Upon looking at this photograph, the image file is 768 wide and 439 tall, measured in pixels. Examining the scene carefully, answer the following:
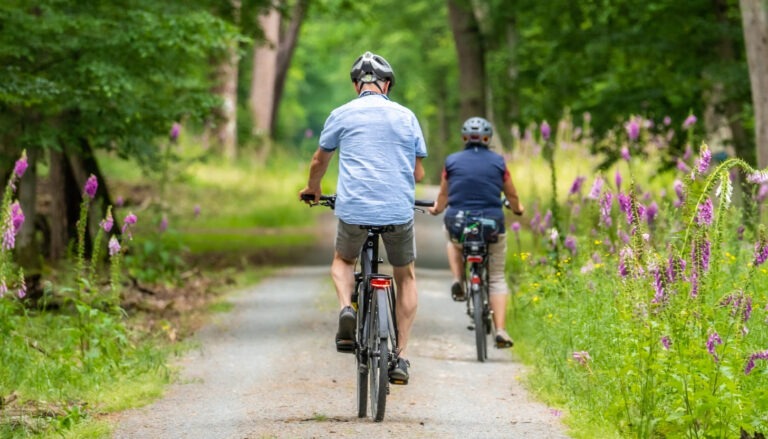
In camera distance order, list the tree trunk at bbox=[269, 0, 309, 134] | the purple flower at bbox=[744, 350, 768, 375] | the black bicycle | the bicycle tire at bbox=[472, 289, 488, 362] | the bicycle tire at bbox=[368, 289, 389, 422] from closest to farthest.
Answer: the purple flower at bbox=[744, 350, 768, 375] → the bicycle tire at bbox=[368, 289, 389, 422] → the bicycle tire at bbox=[472, 289, 488, 362] → the black bicycle → the tree trunk at bbox=[269, 0, 309, 134]

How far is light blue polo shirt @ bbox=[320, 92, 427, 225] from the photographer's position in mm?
8273

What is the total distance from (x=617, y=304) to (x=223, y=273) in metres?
11.4

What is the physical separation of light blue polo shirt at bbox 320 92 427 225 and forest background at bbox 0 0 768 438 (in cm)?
187

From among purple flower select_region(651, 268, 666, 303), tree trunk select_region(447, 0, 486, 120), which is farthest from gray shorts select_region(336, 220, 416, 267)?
tree trunk select_region(447, 0, 486, 120)

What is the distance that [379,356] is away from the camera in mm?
8117

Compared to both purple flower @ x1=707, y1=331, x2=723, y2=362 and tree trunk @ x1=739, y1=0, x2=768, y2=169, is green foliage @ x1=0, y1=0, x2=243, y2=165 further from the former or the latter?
purple flower @ x1=707, y1=331, x2=723, y2=362

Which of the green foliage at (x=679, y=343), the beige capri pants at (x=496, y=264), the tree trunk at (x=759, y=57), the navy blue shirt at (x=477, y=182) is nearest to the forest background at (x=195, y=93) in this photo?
the tree trunk at (x=759, y=57)

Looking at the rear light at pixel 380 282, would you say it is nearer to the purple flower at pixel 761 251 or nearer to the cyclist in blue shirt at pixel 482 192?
the purple flower at pixel 761 251

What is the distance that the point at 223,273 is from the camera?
19141 mm

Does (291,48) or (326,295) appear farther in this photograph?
(291,48)

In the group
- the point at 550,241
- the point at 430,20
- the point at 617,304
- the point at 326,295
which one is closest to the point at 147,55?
the point at 326,295

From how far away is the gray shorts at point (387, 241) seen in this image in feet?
27.7

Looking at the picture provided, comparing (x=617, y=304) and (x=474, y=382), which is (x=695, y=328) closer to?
(x=617, y=304)

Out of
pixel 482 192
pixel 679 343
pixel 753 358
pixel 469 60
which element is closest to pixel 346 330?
pixel 679 343
